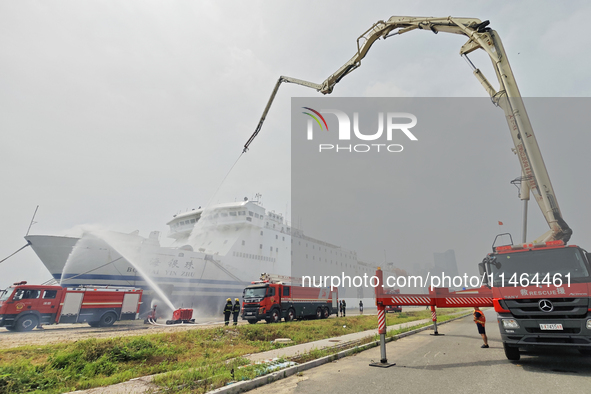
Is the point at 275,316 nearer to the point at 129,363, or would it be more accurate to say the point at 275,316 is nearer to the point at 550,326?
the point at 129,363

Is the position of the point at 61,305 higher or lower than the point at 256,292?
lower

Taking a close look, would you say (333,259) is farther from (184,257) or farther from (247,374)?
(247,374)

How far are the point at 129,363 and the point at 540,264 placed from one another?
1034 centimetres

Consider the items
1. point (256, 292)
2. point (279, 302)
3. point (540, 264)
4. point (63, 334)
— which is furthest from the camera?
point (279, 302)

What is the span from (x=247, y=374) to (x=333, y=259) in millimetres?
48269

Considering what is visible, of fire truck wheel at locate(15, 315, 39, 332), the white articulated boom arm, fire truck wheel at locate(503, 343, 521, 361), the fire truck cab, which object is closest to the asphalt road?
fire truck wheel at locate(503, 343, 521, 361)

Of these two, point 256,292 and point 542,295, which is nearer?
point 542,295

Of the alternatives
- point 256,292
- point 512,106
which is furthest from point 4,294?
point 512,106

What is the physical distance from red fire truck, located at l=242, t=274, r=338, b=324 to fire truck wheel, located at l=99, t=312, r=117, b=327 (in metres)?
8.31

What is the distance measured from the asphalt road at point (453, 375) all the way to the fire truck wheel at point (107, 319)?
16834 mm

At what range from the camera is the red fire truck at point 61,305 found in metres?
15.4

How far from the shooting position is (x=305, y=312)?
2095cm

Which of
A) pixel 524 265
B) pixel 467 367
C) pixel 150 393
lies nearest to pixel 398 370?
pixel 467 367

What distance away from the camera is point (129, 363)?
7.25 meters
